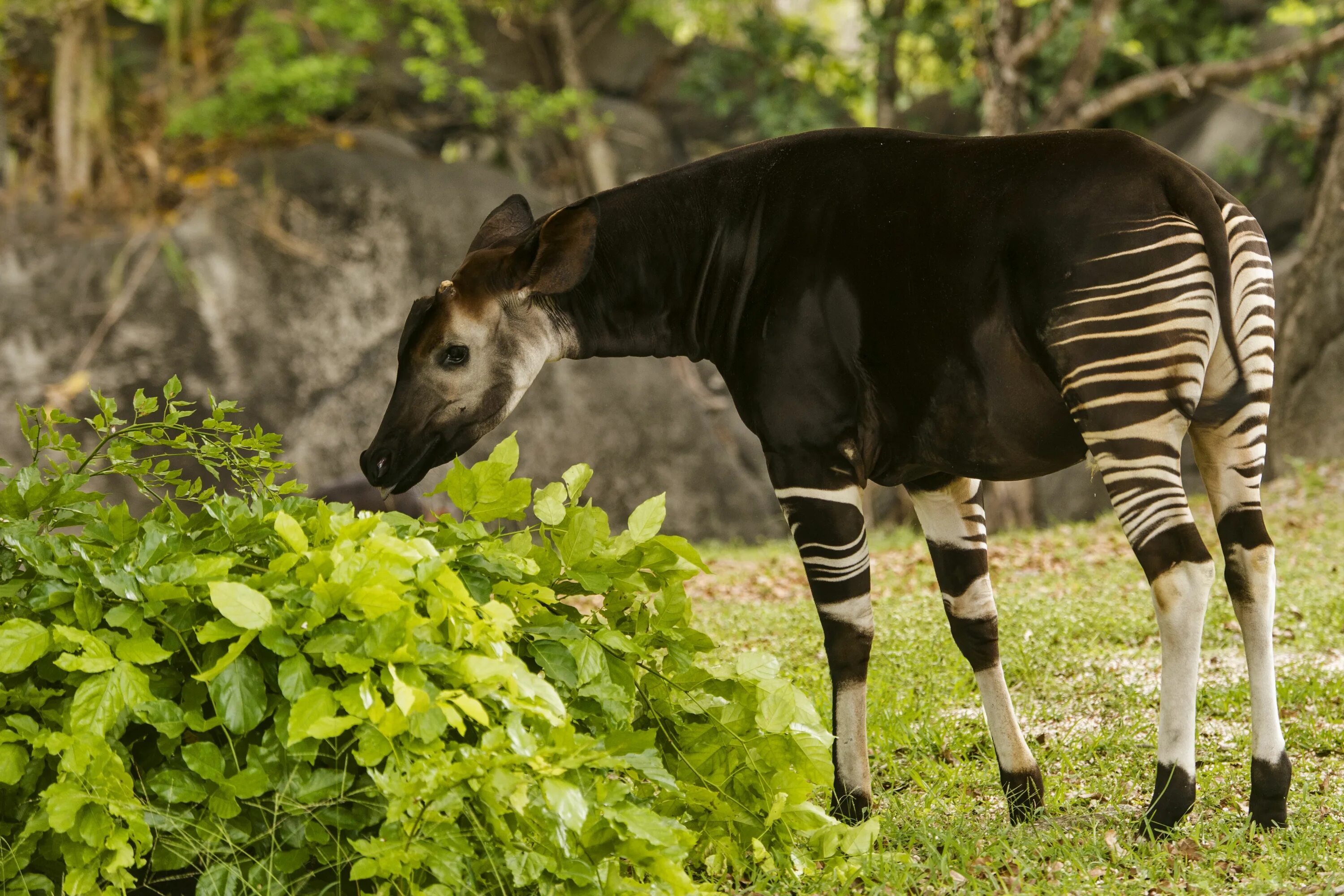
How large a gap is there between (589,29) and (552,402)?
14.7 ft

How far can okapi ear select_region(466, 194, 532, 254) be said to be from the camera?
3.46m

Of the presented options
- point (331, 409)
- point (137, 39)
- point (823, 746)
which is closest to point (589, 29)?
point (137, 39)

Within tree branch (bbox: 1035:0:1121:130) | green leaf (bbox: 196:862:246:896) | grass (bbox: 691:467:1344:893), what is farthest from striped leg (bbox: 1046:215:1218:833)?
tree branch (bbox: 1035:0:1121:130)

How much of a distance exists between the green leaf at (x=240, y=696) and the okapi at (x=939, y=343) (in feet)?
3.92

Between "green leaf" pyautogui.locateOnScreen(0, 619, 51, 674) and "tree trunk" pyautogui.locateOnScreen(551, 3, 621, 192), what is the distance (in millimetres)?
10164

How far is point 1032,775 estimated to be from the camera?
3035 millimetres

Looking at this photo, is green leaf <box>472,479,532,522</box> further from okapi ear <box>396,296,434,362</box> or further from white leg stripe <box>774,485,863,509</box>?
okapi ear <box>396,296,434,362</box>

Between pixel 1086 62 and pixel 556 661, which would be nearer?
pixel 556 661

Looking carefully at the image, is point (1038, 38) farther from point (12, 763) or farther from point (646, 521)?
point (12, 763)

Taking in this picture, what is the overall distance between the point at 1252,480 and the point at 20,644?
257 cm

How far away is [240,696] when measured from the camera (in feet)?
6.58

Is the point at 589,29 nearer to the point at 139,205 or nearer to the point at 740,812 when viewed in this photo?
the point at 139,205

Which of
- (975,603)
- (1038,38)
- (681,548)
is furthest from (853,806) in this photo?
(1038,38)

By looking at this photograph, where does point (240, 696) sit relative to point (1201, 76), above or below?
below
